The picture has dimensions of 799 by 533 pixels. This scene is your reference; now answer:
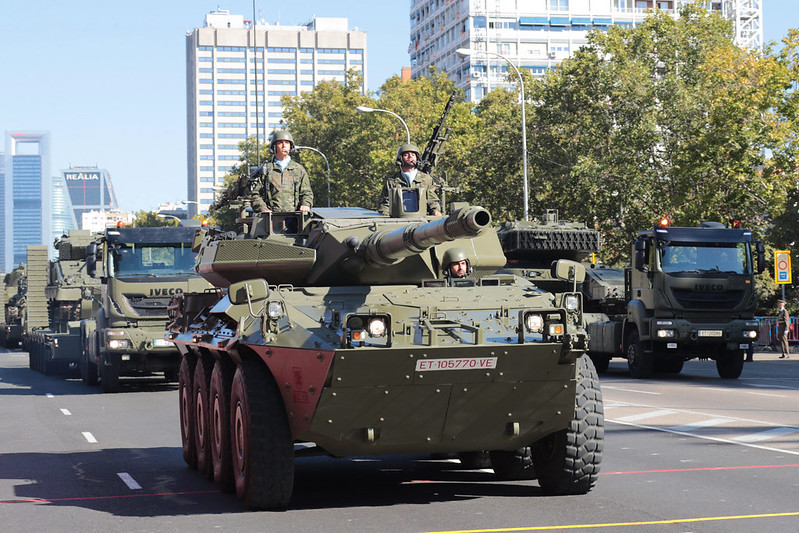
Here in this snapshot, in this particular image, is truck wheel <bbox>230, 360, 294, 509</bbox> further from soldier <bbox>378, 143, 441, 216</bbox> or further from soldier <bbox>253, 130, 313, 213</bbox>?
soldier <bbox>253, 130, 313, 213</bbox>

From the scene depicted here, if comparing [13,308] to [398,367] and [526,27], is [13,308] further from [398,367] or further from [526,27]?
[526,27]

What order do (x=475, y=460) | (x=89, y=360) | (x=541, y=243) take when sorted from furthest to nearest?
(x=541, y=243)
(x=89, y=360)
(x=475, y=460)

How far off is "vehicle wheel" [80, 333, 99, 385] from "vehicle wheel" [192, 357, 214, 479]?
14.2m

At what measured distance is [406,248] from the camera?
403 inches

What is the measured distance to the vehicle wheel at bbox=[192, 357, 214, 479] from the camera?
12.0m

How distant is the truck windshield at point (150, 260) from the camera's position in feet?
82.2

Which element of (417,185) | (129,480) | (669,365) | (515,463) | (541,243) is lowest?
(669,365)

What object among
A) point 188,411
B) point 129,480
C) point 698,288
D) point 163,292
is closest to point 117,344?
point 163,292

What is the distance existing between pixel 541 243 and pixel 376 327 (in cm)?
1963

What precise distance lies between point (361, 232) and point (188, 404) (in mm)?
2827

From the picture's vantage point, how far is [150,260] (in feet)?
83.0

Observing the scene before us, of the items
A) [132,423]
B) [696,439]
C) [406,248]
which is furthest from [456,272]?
[132,423]

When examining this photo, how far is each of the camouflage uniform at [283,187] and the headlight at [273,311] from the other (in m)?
3.42

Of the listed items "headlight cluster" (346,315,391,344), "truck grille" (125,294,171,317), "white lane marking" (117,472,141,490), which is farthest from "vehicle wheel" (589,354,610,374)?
"headlight cluster" (346,315,391,344)
